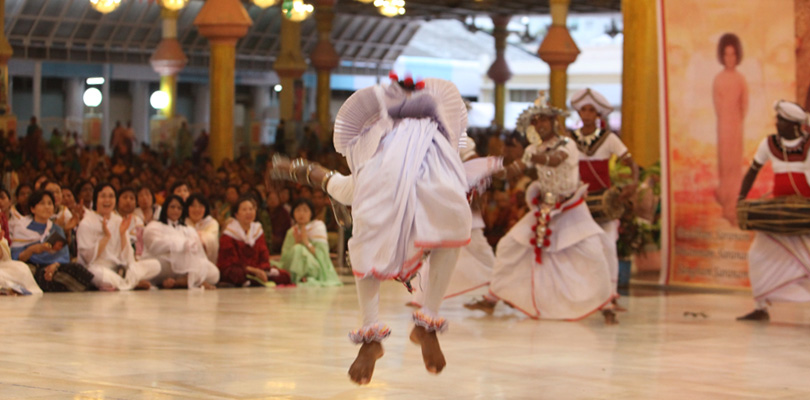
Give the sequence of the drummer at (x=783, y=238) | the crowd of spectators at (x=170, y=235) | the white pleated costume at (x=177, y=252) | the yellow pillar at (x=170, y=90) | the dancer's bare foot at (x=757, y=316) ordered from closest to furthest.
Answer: the drummer at (x=783, y=238), the dancer's bare foot at (x=757, y=316), the crowd of spectators at (x=170, y=235), the white pleated costume at (x=177, y=252), the yellow pillar at (x=170, y=90)

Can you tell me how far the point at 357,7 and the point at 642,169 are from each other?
897 inches

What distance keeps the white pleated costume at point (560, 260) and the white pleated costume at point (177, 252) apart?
310cm

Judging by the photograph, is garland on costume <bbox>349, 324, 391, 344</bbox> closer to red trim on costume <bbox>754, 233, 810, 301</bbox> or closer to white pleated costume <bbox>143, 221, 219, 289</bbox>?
red trim on costume <bbox>754, 233, 810, 301</bbox>

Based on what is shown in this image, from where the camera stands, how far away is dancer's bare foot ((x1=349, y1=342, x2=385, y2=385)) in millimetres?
4844

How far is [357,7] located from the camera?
35469 mm

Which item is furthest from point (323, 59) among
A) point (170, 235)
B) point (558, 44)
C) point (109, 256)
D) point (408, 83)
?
point (408, 83)

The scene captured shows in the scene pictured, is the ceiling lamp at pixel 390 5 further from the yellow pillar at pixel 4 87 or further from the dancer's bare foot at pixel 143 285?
the yellow pillar at pixel 4 87

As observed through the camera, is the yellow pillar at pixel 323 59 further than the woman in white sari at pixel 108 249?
Yes

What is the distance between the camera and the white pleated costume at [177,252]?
35.2ft

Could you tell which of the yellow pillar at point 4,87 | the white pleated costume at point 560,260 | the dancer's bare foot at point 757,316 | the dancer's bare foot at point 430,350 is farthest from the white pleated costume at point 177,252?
the yellow pillar at point 4,87

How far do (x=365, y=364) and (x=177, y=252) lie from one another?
6.18 meters

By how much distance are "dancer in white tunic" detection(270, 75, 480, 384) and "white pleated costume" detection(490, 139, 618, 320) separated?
3.45 metres

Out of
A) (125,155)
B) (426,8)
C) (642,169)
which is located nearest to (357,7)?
(426,8)

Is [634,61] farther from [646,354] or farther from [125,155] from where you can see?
[125,155]
